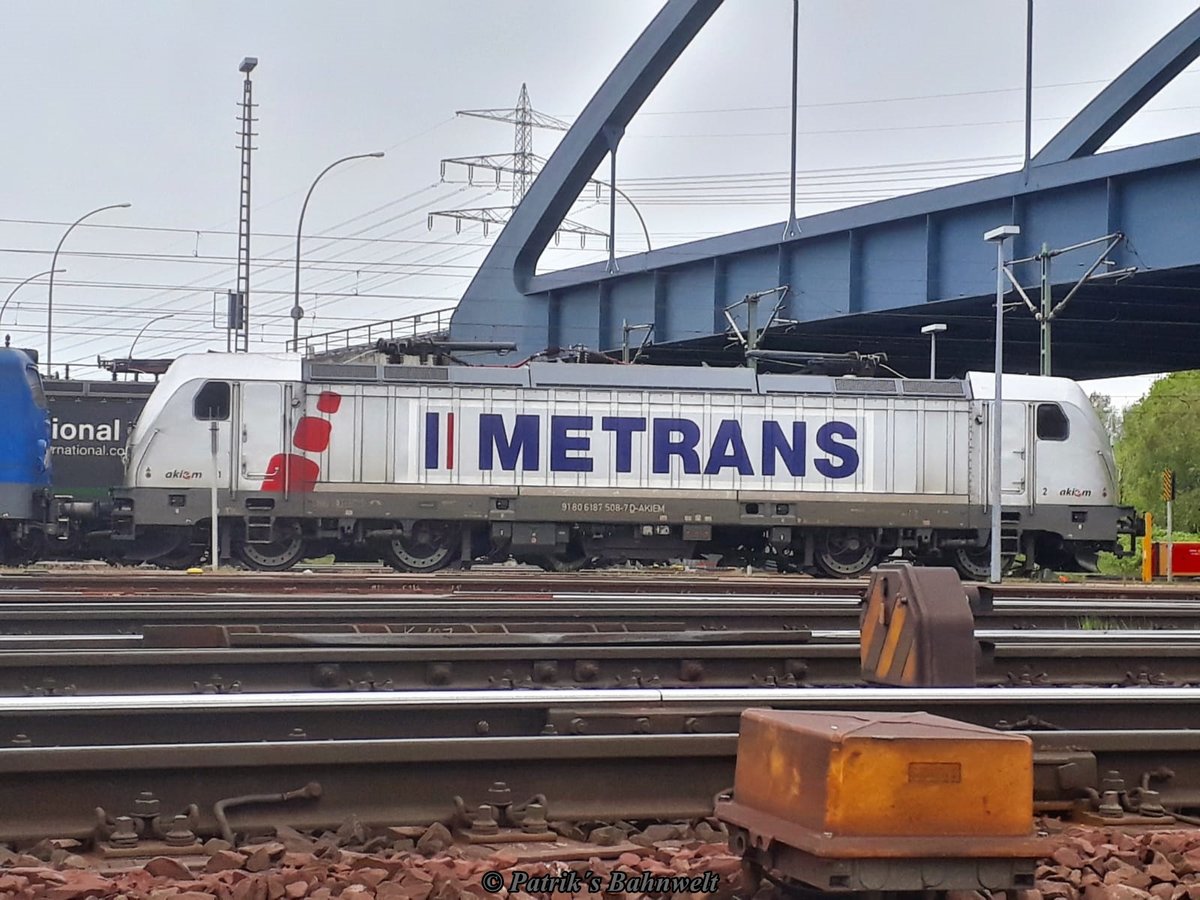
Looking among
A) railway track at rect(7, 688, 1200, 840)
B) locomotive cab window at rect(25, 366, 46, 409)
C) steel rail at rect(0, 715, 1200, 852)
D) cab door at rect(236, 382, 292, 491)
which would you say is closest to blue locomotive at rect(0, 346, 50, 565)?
locomotive cab window at rect(25, 366, 46, 409)

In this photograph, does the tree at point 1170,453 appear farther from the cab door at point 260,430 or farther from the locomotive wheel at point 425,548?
the cab door at point 260,430

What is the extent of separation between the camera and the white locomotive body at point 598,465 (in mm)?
22266

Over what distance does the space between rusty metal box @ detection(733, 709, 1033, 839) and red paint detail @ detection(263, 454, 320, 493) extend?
18593 mm

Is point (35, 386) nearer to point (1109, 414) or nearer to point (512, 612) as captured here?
point (512, 612)

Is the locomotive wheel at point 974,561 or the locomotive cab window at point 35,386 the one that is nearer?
the locomotive cab window at point 35,386

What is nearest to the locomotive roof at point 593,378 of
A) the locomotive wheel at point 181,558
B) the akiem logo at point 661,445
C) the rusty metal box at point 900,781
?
the akiem logo at point 661,445

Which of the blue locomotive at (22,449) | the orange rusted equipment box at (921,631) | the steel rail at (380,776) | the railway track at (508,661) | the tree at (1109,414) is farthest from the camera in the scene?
the tree at (1109,414)

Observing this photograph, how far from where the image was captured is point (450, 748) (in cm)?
571

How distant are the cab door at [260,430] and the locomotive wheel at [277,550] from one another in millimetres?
871

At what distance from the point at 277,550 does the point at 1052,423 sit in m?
13.5

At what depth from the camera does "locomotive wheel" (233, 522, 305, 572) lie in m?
22.5

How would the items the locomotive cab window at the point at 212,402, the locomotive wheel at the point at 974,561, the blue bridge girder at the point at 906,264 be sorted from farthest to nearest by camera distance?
the blue bridge girder at the point at 906,264, the locomotive wheel at the point at 974,561, the locomotive cab window at the point at 212,402

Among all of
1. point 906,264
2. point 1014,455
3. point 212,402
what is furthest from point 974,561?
point 212,402

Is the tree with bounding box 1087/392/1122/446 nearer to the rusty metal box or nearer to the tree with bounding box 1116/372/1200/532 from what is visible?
the tree with bounding box 1116/372/1200/532
